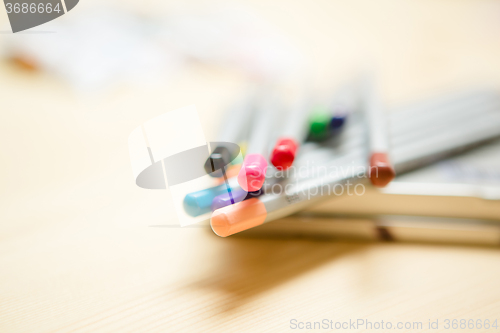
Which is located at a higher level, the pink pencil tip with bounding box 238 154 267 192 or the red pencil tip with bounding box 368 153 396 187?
the pink pencil tip with bounding box 238 154 267 192

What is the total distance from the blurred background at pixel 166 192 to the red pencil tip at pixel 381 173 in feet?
0.16

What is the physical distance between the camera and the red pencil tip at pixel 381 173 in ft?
0.80

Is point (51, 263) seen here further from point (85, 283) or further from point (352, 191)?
point (352, 191)

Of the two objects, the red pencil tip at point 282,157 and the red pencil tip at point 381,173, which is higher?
the red pencil tip at point 282,157

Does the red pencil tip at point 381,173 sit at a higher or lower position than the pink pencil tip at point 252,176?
lower

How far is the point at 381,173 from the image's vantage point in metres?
0.24

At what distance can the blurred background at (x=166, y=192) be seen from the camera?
220 mm

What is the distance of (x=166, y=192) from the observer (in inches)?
11.6

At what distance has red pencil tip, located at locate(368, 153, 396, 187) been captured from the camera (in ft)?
0.80

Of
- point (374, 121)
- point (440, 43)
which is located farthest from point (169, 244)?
point (440, 43)

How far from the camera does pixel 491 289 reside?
0.74 feet

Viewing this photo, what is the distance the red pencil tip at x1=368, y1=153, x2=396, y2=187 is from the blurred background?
5cm

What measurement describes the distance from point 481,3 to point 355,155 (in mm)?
663

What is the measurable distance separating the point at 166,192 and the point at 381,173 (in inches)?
6.6
